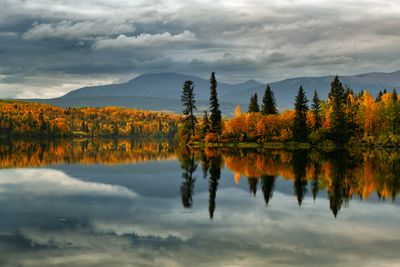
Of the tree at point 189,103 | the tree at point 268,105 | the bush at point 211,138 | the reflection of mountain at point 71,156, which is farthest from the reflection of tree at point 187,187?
the tree at point 268,105

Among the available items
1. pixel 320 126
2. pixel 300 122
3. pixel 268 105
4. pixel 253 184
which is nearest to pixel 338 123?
pixel 320 126

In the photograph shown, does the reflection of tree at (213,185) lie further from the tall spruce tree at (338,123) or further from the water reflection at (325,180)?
the tall spruce tree at (338,123)

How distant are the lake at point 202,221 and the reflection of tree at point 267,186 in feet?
0.32

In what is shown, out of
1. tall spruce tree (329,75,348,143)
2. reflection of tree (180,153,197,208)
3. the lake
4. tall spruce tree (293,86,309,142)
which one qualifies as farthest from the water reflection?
tall spruce tree (329,75,348,143)

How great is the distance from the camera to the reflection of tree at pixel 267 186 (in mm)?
41094

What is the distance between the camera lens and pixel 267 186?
47688mm

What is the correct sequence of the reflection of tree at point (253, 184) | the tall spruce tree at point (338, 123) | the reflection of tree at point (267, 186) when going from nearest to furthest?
the reflection of tree at point (267, 186) < the reflection of tree at point (253, 184) < the tall spruce tree at point (338, 123)

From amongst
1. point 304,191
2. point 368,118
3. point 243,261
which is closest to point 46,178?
point 304,191

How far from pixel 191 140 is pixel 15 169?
88.7 m

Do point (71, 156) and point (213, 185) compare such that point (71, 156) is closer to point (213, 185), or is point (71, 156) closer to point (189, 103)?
point (189, 103)

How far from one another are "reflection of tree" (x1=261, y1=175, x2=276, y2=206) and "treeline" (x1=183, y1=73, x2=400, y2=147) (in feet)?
277

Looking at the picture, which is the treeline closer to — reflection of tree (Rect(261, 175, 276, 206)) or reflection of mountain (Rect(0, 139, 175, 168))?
reflection of mountain (Rect(0, 139, 175, 168))

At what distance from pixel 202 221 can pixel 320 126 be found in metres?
119

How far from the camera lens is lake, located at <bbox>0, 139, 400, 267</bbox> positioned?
73.8ft
